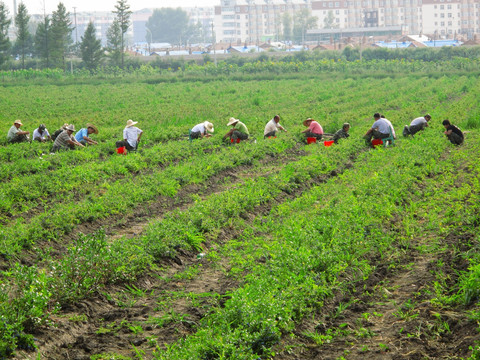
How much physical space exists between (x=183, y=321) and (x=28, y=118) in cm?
2109

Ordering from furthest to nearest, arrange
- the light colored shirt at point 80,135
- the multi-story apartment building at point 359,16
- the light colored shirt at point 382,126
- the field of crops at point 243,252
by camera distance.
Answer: the multi-story apartment building at point 359,16 < the light colored shirt at point 80,135 < the light colored shirt at point 382,126 < the field of crops at point 243,252

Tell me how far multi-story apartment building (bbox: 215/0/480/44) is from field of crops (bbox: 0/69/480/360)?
110248 mm

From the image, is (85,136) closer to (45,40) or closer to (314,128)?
(314,128)

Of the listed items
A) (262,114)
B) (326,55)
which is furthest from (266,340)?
(326,55)

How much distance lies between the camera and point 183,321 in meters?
6.45

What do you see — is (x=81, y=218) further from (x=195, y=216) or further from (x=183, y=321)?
(x=183, y=321)

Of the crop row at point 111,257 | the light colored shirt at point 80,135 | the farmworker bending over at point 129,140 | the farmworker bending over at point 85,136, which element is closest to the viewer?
→ the crop row at point 111,257

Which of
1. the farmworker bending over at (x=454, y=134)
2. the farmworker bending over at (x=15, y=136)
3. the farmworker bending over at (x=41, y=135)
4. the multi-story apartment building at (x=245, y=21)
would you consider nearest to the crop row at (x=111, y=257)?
the farmworker bending over at (x=454, y=134)

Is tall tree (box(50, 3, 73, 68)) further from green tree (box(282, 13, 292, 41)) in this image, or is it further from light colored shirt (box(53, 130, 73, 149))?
green tree (box(282, 13, 292, 41))

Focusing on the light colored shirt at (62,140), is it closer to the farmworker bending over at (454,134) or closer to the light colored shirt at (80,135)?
the light colored shirt at (80,135)

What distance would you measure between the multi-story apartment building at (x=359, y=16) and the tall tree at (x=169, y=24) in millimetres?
11521

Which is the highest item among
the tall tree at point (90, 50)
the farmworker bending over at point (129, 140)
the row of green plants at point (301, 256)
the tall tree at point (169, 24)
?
the tall tree at point (169, 24)

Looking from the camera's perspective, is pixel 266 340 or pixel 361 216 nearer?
pixel 266 340

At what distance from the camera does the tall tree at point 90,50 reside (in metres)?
71.0
